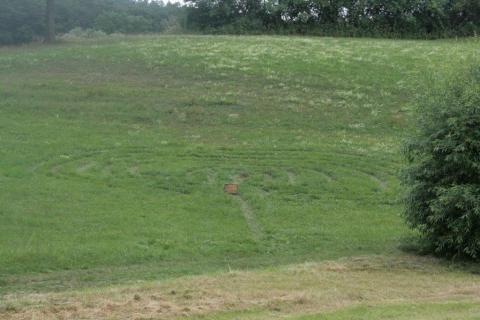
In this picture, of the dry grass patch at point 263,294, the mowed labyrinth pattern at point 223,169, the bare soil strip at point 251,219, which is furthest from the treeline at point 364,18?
the dry grass patch at point 263,294

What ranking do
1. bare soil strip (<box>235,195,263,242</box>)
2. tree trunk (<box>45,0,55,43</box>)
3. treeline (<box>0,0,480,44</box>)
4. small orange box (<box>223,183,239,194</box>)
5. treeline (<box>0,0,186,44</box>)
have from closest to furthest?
bare soil strip (<box>235,195,263,242</box>) → small orange box (<box>223,183,239,194</box>) → tree trunk (<box>45,0,55,43</box>) → treeline (<box>0,0,186,44</box>) → treeline (<box>0,0,480,44</box>)

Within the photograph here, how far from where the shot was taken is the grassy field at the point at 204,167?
14445mm

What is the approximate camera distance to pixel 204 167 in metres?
22.9

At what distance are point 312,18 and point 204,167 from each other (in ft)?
131

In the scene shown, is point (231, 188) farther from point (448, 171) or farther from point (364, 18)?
point (364, 18)

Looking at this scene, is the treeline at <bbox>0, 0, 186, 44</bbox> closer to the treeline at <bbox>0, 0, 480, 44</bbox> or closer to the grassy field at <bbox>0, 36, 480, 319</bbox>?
the treeline at <bbox>0, 0, 480, 44</bbox>

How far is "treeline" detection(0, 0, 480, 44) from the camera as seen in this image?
182 feet

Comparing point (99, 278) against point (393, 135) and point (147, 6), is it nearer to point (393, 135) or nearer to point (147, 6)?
point (393, 135)

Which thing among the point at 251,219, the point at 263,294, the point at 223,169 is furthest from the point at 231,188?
the point at 263,294

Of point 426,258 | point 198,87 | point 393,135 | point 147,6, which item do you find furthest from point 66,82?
point 147,6

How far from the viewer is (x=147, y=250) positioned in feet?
51.1

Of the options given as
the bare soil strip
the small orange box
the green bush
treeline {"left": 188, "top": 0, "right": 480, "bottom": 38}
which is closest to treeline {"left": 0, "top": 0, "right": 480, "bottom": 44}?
treeline {"left": 188, "top": 0, "right": 480, "bottom": 38}

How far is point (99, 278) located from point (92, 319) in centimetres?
448

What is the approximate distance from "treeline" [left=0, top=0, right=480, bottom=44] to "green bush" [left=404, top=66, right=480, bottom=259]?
41429 millimetres
